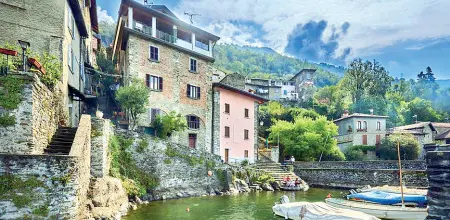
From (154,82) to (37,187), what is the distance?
22.6m

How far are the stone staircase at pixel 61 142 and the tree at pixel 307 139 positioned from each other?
31943 millimetres

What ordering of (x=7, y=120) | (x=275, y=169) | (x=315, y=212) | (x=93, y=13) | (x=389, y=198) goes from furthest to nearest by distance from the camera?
(x=275, y=169) → (x=93, y=13) → (x=389, y=198) → (x=315, y=212) → (x=7, y=120)

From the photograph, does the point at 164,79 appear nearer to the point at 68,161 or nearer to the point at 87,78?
the point at 87,78

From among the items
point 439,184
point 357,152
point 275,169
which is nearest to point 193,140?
point 275,169

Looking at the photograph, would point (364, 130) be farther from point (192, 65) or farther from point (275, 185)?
point (192, 65)

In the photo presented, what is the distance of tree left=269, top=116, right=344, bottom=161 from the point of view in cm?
4300

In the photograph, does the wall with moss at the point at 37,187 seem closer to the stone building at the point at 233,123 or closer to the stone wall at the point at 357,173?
the stone building at the point at 233,123

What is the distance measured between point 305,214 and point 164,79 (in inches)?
795

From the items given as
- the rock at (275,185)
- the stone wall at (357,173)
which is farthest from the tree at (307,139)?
the rock at (275,185)

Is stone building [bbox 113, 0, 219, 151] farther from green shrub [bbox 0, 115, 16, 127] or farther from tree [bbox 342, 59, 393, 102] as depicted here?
tree [bbox 342, 59, 393, 102]

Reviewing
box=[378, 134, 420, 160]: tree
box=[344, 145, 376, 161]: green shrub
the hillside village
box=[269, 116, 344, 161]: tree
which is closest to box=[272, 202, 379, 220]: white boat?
the hillside village

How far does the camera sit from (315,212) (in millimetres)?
16891

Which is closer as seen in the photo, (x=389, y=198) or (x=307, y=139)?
(x=389, y=198)

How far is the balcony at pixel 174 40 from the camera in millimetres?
30922
